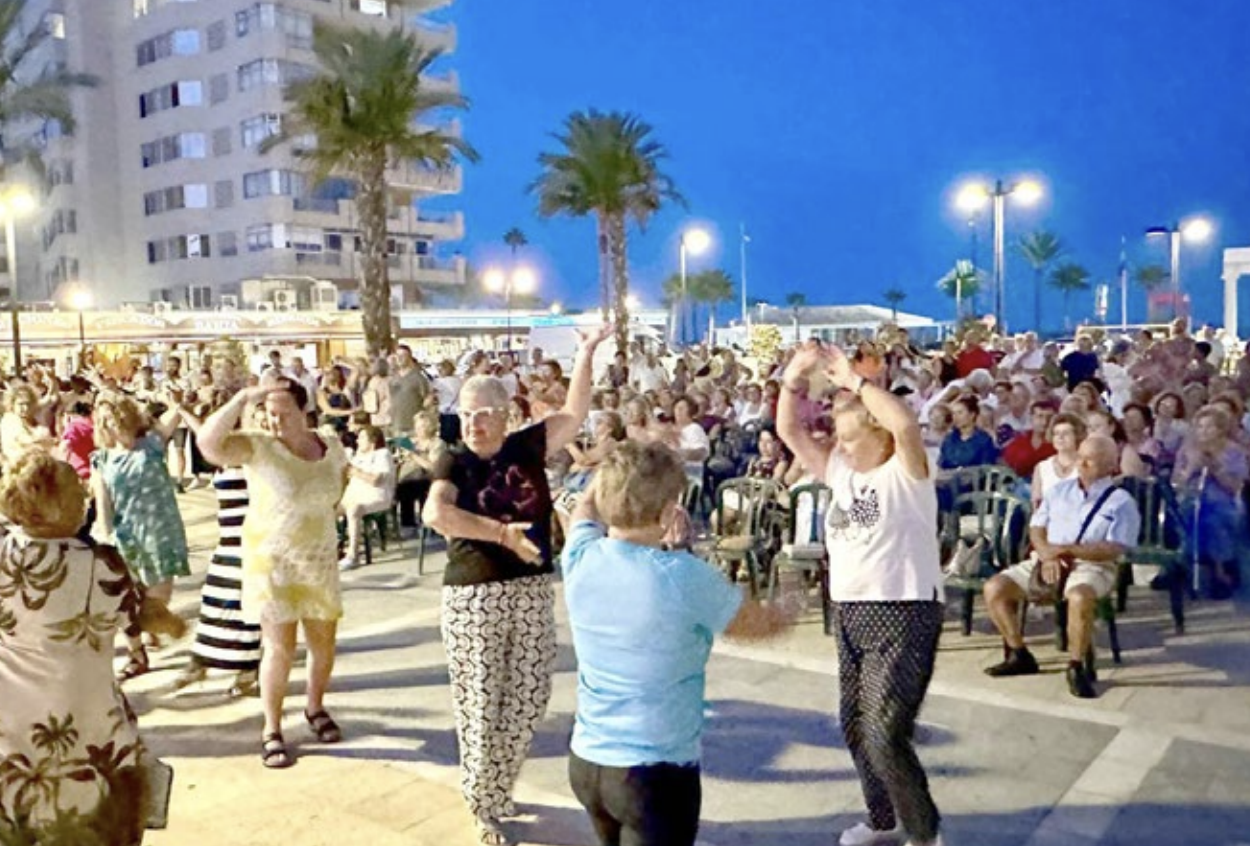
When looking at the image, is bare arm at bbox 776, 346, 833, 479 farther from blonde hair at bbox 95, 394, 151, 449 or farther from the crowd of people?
blonde hair at bbox 95, 394, 151, 449

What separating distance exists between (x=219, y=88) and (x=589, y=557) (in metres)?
54.2

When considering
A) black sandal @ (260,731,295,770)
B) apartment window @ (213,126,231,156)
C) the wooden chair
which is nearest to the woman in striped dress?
black sandal @ (260,731,295,770)

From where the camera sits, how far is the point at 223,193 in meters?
51.8

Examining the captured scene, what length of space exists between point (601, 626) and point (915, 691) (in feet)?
4.72

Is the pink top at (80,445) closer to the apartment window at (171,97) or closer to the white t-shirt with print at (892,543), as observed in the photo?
the white t-shirt with print at (892,543)

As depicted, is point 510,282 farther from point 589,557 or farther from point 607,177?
point 589,557

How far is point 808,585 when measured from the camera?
835 cm

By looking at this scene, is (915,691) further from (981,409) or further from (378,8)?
(378,8)

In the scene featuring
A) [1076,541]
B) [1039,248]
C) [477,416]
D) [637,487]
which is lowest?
[1076,541]

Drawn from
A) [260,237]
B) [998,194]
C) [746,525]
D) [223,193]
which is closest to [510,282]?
[260,237]

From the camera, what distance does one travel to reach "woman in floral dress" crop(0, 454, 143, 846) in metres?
3.34

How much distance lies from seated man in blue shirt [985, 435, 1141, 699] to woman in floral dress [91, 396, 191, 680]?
15.4 feet

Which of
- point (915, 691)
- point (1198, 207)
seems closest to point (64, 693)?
point (915, 691)

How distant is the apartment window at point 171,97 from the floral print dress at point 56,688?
54199 mm
